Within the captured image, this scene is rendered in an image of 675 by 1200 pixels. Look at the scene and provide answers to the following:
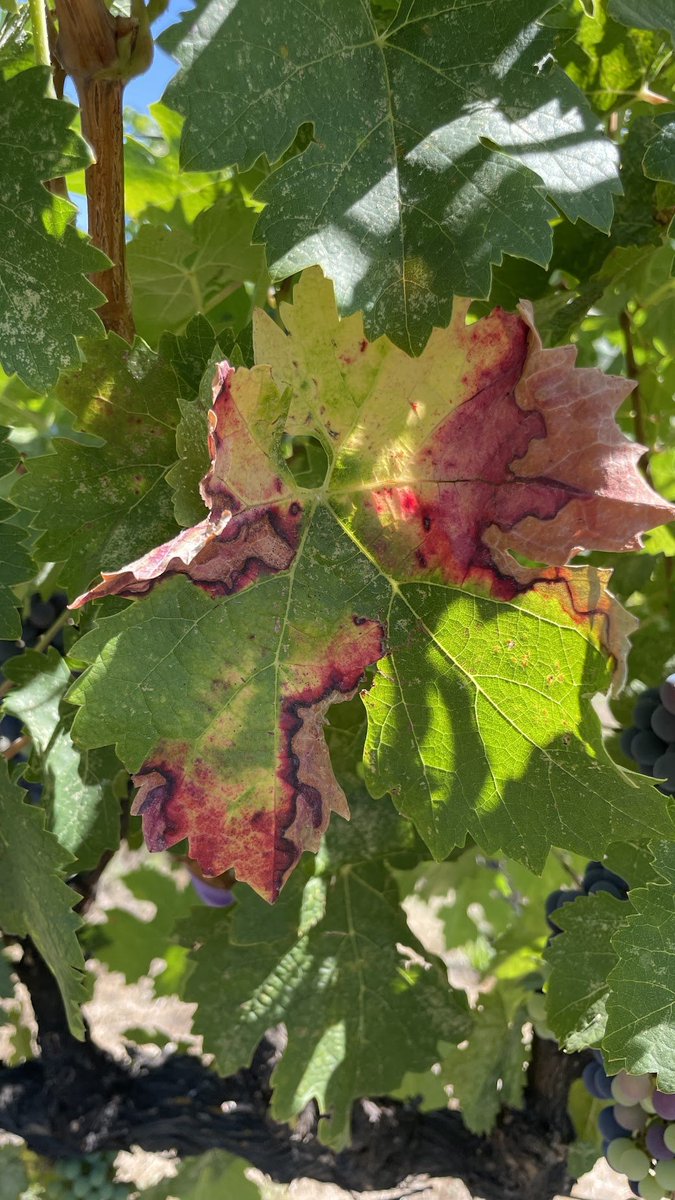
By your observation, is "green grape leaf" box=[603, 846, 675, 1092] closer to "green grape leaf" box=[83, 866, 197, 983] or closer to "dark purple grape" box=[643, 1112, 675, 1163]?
"dark purple grape" box=[643, 1112, 675, 1163]

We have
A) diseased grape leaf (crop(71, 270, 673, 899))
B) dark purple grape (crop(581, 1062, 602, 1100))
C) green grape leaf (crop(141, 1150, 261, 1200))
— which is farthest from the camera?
green grape leaf (crop(141, 1150, 261, 1200))

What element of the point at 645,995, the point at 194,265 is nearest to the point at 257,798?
the point at 645,995

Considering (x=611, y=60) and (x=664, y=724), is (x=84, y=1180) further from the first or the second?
(x=611, y=60)

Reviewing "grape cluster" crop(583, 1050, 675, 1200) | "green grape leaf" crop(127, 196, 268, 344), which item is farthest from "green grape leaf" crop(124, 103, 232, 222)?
"grape cluster" crop(583, 1050, 675, 1200)

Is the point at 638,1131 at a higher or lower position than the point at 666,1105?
lower

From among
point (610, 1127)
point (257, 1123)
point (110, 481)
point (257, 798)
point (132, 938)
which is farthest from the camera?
point (132, 938)
